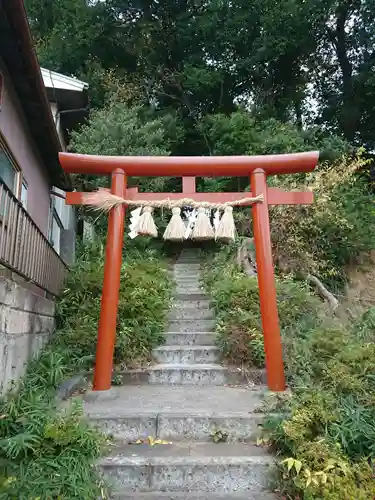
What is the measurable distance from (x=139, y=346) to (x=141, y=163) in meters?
2.61

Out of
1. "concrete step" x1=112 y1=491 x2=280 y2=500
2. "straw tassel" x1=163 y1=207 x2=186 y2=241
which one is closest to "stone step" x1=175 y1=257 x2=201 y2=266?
"straw tassel" x1=163 y1=207 x2=186 y2=241

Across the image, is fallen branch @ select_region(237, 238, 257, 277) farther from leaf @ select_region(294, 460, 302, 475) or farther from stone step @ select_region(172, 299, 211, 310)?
leaf @ select_region(294, 460, 302, 475)

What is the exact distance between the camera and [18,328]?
13.7 feet

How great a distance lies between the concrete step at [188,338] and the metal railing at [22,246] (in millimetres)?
2026

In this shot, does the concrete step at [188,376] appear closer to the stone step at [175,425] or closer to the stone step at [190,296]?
the stone step at [175,425]

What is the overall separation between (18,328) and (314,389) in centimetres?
318

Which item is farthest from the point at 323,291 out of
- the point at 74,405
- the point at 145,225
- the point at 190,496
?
the point at 74,405

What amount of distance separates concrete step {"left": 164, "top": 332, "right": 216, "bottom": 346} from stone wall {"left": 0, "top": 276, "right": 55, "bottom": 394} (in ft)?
6.30

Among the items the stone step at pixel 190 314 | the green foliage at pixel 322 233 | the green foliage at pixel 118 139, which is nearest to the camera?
the stone step at pixel 190 314

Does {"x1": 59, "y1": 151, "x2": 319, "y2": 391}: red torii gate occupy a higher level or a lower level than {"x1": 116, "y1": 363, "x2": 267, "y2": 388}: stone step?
higher

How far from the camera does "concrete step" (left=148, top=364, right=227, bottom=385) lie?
5.18 m

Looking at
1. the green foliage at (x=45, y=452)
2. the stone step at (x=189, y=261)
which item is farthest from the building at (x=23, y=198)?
the stone step at (x=189, y=261)

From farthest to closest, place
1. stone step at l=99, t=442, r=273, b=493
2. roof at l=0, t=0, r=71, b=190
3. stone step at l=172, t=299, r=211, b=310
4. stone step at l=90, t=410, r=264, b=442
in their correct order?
stone step at l=172, t=299, r=211, b=310
roof at l=0, t=0, r=71, b=190
stone step at l=90, t=410, r=264, b=442
stone step at l=99, t=442, r=273, b=493

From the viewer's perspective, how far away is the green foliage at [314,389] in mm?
2787
